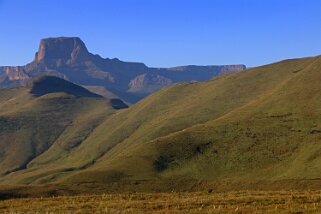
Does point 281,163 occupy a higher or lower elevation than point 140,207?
lower

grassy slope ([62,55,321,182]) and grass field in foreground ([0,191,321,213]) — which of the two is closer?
grass field in foreground ([0,191,321,213])

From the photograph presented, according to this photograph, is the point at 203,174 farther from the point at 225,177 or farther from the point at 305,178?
the point at 305,178

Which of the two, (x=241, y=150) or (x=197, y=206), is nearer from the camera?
(x=197, y=206)

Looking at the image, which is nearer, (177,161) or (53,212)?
(53,212)

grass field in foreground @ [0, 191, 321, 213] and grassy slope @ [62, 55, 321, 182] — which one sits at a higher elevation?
grass field in foreground @ [0, 191, 321, 213]

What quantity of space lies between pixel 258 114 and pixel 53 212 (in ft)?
533

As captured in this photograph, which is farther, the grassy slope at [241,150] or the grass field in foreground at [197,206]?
the grassy slope at [241,150]

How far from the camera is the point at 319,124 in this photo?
164 m

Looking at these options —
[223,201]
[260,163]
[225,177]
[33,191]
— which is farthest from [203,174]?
[223,201]

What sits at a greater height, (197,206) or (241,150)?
(197,206)

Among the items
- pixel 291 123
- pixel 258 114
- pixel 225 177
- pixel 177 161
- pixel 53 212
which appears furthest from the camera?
pixel 258 114

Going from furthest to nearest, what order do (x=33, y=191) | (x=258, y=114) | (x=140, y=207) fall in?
1. (x=258, y=114)
2. (x=33, y=191)
3. (x=140, y=207)

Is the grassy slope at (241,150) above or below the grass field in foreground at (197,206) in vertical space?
below

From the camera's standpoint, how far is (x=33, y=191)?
4151 inches
